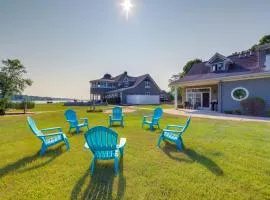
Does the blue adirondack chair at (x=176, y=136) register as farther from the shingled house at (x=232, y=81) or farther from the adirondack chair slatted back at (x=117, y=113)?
the shingled house at (x=232, y=81)

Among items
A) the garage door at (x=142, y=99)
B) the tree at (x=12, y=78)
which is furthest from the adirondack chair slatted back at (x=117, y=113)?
the tree at (x=12, y=78)

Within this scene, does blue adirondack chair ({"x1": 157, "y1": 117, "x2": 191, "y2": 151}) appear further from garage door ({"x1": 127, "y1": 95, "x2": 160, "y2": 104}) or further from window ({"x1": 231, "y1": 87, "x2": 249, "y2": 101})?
garage door ({"x1": 127, "y1": 95, "x2": 160, "y2": 104})

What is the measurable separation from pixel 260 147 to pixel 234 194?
145 inches

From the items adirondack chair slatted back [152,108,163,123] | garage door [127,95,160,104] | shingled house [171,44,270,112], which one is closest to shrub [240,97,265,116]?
shingled house [171,44,270,112]

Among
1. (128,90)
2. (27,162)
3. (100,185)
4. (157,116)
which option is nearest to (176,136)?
(100,185)

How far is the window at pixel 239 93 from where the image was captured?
16.1 m

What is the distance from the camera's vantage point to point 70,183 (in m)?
3.52

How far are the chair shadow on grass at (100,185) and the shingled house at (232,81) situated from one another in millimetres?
15754

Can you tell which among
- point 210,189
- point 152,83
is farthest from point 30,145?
point 152,83

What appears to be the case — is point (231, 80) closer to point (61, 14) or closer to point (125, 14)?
point (125, 14)

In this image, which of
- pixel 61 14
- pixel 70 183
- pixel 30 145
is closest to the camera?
pixel 70 183

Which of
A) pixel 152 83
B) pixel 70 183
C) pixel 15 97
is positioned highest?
pixel 152 83

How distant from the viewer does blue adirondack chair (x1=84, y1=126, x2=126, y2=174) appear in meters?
3.93

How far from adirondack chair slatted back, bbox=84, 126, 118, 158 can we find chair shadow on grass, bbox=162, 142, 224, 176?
191 centimetres
